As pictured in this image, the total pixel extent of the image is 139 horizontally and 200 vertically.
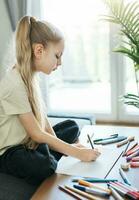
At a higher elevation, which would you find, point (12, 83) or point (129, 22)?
point (129, 22)

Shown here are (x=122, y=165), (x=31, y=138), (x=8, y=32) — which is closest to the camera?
(x=122, y=165)

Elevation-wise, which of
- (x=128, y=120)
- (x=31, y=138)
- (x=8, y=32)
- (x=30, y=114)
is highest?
(x=8, y=32)

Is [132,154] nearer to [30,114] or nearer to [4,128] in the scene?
[30,114]

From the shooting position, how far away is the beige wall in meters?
2.61

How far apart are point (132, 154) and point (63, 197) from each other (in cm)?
43

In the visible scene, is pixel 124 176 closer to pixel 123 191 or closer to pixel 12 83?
pixel 123 191

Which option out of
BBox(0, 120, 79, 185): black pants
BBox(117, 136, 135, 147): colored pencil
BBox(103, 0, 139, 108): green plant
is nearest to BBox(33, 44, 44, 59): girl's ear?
BBox(0, 120, 79, 185): black pants

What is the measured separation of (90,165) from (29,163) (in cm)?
25

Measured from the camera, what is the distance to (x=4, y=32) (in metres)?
2.64

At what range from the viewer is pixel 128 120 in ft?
9.71

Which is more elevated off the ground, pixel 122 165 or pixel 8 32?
pixel 8 32

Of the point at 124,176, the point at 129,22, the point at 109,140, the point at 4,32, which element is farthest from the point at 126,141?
the point at 4,32

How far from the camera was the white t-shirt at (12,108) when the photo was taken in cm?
150

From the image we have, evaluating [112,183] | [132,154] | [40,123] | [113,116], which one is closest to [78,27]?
[113,116]
